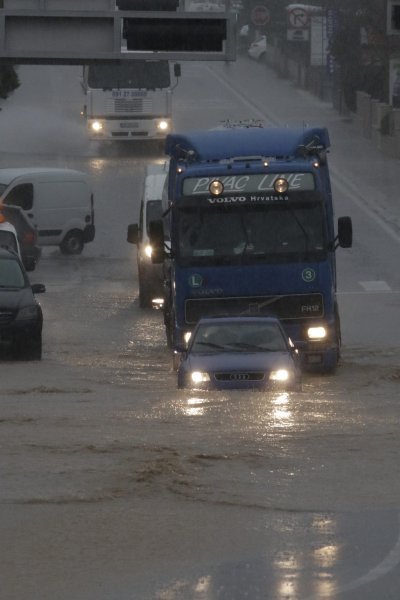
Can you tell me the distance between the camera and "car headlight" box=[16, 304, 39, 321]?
72.6 feet

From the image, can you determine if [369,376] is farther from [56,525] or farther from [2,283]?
[56,525]

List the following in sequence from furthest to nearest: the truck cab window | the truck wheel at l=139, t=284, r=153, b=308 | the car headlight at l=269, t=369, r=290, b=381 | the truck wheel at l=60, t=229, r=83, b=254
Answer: the truck cab window → the truck wheel at l=60, t=229, r=83, b=254 → the truck wheel at l=139, t=284, r=153, b=308 → the car headlight at l=269, t=369, r=290, b=381

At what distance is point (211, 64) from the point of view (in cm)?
8356

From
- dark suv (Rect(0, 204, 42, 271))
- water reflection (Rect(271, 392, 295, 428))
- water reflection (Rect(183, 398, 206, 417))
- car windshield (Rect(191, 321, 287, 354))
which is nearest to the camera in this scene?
water reflection (Rect(271, 392, 295, 428))

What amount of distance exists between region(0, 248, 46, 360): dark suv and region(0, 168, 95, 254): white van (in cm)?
1328

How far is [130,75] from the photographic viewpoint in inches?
1966

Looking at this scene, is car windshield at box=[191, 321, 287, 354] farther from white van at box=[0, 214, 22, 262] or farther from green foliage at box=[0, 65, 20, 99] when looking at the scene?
green foliage at box=[0, 65, 20, 99]

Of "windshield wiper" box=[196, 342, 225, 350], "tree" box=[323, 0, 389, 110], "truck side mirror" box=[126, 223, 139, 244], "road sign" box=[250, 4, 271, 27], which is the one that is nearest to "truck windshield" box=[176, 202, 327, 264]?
"windshield wiper" box=[196, 342, 225, 350]

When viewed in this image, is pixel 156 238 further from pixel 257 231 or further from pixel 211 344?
pixel 211 344

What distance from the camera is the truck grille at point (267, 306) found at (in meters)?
20.7

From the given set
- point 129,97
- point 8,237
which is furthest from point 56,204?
point 129,97

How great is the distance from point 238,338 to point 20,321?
416 cm

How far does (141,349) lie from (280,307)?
4511 mm

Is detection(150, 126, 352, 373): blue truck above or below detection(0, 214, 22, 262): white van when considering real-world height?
above
